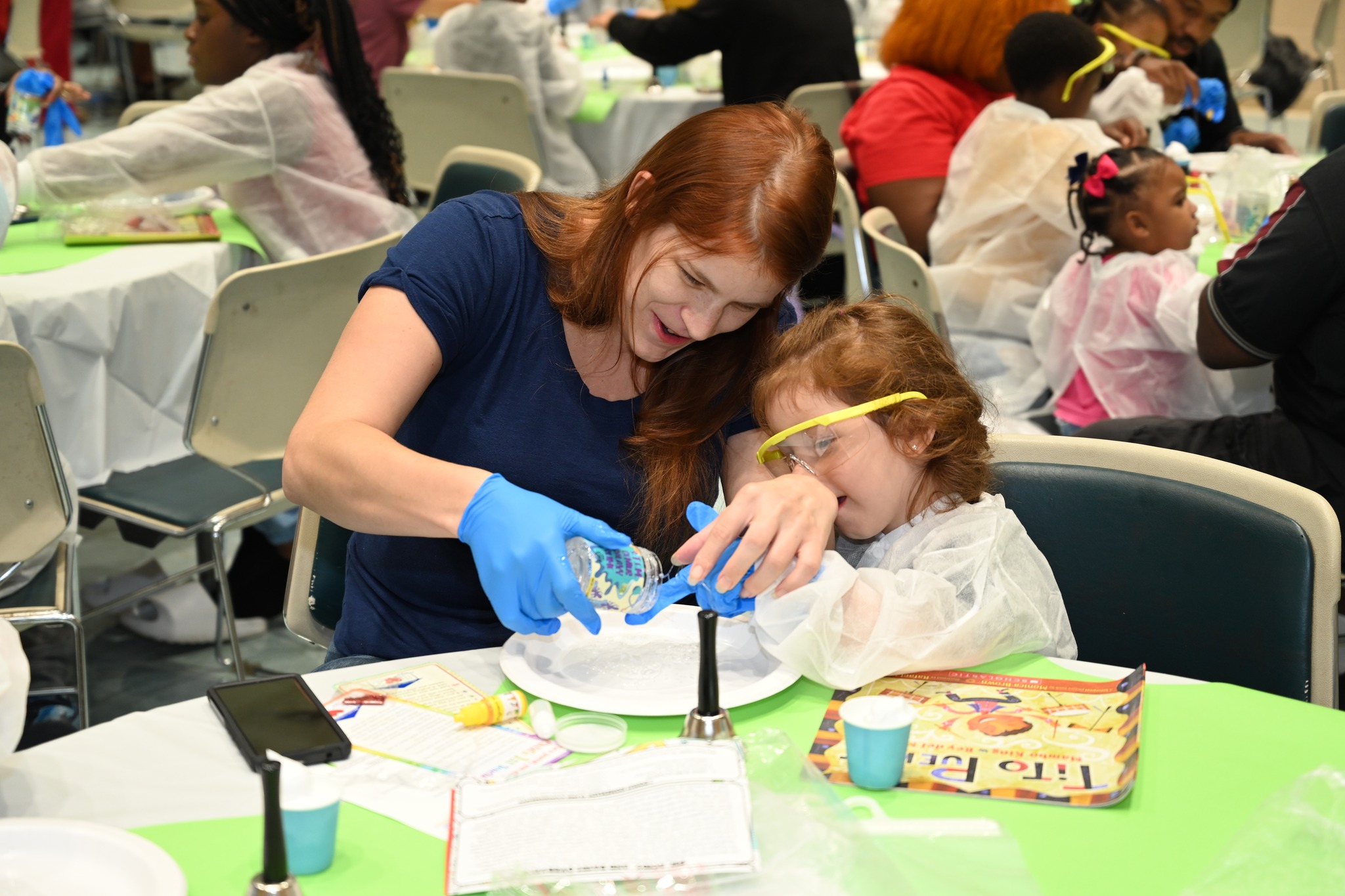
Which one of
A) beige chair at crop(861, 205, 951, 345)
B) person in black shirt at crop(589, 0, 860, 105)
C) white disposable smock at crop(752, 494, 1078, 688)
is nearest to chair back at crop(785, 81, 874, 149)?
person in black shirt at crop(589, 0, 860, 105)

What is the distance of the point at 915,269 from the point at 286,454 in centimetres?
135

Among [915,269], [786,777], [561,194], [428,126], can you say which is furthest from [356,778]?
[428,126]

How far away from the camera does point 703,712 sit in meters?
1.01

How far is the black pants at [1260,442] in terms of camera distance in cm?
200

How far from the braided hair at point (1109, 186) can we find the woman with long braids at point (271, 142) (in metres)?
1.66

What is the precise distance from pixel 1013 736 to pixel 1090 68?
240 centimetres

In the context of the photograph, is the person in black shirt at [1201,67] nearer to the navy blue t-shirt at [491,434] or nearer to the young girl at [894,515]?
the young girl at [894,515]

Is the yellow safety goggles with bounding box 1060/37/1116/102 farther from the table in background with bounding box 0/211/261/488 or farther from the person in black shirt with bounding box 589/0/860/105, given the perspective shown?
the table in background with bounding box 0/211/261/488

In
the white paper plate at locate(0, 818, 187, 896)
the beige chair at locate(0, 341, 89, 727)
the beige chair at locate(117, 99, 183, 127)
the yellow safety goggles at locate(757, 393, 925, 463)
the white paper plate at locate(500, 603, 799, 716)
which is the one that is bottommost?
the beige chair at locate(0, 341, 89, 727)

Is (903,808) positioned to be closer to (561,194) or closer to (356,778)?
(356,778)

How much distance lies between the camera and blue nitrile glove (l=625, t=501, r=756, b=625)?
1169 mm

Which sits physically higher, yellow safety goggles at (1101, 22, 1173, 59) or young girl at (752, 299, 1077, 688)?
yellow safety goggles at (1101, 22, 1173, 59)

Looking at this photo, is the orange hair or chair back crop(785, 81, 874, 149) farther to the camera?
chair back crop(785, 81, 874, 149)

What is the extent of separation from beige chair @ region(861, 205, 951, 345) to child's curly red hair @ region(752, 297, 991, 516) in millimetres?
754
